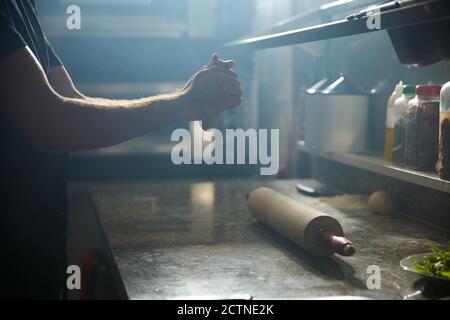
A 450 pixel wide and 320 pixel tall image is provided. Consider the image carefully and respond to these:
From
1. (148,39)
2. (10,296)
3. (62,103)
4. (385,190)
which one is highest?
(148,39)

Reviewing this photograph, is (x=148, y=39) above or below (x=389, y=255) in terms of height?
above

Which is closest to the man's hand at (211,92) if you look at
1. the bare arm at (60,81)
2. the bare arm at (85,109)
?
the bare arm at (85,109)

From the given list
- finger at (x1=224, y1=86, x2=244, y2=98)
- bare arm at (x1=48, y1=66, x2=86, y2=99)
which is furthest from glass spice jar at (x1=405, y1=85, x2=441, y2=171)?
bare arm at (x1=48, y1=66, x2=86, y2=99)

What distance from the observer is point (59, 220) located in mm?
1400

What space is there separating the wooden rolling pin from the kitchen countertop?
3cm

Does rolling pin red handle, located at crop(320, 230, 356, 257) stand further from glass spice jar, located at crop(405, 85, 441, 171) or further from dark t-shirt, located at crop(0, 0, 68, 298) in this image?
dark t-shirt, located at crop(0, 0, 68, 298)

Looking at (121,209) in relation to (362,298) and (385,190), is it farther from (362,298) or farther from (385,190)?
(362,298)

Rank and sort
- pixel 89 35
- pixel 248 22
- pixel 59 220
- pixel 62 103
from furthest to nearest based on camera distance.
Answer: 1. pixel 248 22
2. pixel 89 35
3. pixel 59 220
4. pixel 62 103

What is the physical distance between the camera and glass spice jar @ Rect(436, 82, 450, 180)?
59.3 inches

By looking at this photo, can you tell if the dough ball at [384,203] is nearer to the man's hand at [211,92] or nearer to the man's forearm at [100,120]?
the man's hand at [211,92]

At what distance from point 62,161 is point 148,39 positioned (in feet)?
4.74

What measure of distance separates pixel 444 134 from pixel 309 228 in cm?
42
